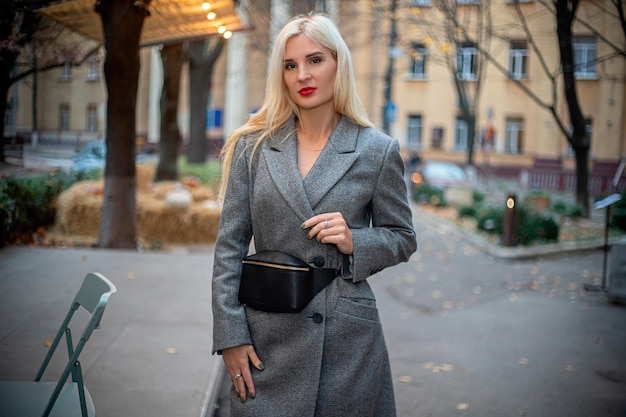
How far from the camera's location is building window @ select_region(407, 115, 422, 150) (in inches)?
1483

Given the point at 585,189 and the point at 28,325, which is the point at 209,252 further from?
the point at 585,189

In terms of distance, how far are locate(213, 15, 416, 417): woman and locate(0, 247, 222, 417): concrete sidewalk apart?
2.13m

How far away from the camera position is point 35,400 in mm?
2980

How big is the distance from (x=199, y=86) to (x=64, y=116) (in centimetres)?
1458

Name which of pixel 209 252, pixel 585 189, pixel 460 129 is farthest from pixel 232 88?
pixel 209 252

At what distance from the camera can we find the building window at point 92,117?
316 inches

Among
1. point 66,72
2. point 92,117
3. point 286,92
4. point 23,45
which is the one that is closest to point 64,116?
point 66,72

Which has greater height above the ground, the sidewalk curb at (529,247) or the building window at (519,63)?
the building window at (519,63)

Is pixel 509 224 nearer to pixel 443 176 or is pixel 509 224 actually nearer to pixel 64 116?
pixel 64 116

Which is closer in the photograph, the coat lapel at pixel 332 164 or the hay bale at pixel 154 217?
the coat lapel at pixel 332 164

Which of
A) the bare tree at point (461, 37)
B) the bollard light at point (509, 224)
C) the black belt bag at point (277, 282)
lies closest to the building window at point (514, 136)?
the bare tree at point (461, 37)

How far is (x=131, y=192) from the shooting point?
10594mm

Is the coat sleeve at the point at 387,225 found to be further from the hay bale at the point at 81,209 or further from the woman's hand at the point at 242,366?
the hay bale at the point at 81,209

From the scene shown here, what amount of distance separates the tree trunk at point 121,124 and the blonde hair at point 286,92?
614cm
